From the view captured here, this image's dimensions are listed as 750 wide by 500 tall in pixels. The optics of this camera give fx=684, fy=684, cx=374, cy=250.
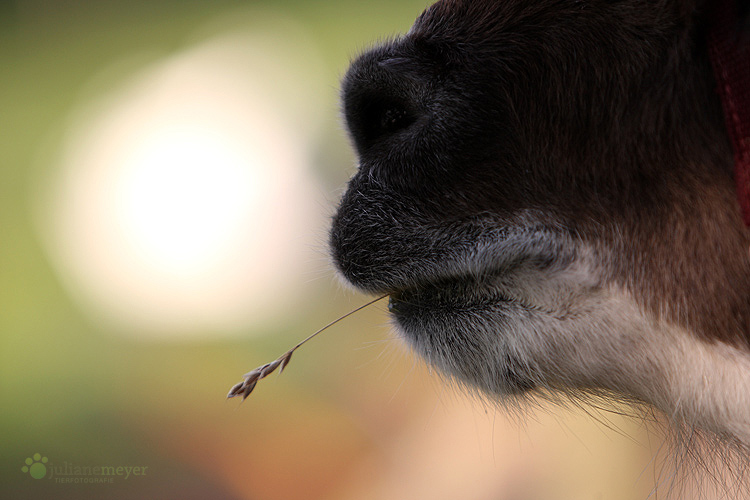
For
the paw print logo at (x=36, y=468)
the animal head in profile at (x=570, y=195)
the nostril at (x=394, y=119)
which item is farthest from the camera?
the paw print logo at (x=36, y=468)

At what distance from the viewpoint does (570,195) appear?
2.90ft

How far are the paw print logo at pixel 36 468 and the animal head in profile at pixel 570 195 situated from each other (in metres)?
2.53

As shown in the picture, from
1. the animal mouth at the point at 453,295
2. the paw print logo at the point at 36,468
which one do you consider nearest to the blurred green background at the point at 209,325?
the paw print logo at the point at 36,468

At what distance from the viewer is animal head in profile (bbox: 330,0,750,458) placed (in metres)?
0.83

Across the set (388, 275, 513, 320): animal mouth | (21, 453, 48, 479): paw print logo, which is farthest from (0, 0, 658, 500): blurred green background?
(388, 275, 513, 320): animal mouth

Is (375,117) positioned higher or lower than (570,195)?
higher

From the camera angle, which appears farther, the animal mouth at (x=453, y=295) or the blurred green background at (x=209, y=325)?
the blurred green background at (x=209, y=325)

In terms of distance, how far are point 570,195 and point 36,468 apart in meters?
2.95

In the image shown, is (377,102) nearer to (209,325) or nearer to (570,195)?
(570,195)

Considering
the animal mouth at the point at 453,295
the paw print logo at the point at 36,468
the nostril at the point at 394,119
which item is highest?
the nostril at the point at 394,119

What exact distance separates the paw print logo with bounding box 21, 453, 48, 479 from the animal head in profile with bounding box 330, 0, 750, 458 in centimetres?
253

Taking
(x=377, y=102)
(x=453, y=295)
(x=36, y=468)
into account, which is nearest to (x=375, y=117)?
(x=377, y=102)

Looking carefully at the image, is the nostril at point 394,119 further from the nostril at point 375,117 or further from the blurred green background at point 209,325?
the blurred green background at point 209,325

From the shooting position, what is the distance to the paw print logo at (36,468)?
2887 mm
